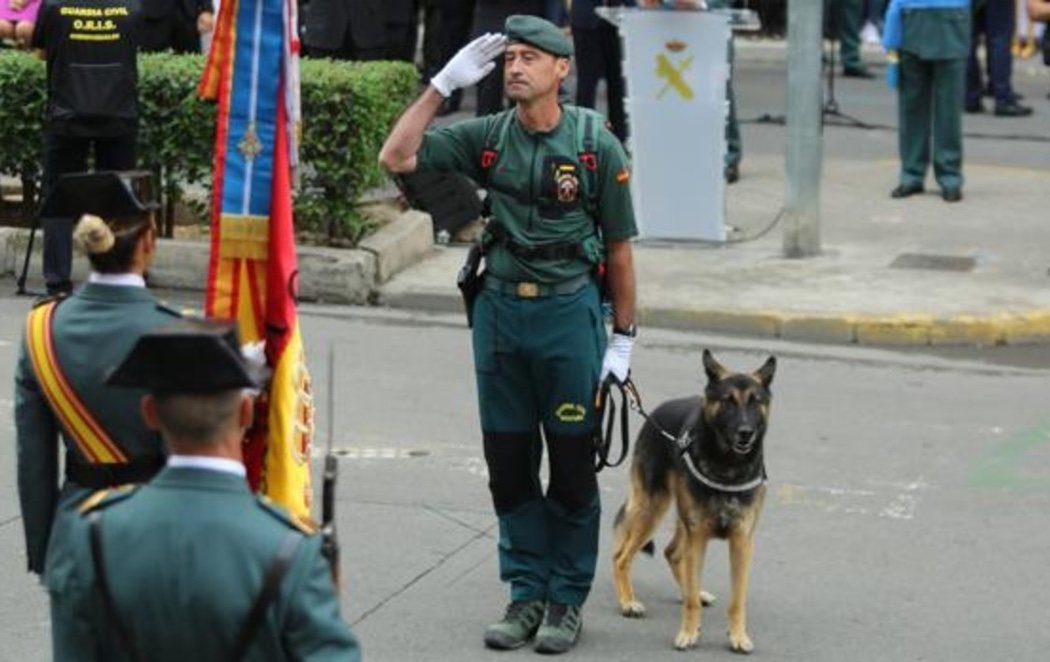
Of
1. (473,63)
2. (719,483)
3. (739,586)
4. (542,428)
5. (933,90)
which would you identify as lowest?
(739,586)

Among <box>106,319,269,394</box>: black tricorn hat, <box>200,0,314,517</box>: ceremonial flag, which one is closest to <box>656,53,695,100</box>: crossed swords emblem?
<box>200,0,314,517</box>: ceremonial flag

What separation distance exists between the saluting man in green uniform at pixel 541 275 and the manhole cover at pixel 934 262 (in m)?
6.80

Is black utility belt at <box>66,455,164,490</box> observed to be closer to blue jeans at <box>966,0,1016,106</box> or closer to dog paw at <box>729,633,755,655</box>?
dog paw at <box>729,633,755,655</box>

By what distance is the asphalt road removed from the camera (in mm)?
8156

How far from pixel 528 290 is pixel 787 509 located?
2404 millimetres

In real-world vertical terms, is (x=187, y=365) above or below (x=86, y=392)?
above

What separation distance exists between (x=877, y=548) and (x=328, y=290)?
5.14 m

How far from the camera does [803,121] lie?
563 inches

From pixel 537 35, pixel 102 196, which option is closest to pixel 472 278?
pixel 537 35

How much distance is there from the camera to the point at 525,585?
26.3ft

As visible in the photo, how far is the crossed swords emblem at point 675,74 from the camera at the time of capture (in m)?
14.7

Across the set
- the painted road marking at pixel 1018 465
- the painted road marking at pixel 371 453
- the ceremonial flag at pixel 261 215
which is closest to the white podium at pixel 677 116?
the painted road marking at pixel 1018 465

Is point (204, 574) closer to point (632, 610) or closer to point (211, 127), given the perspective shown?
point (632, 610)

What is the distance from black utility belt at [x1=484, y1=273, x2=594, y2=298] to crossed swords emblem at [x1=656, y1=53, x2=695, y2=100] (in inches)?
280
